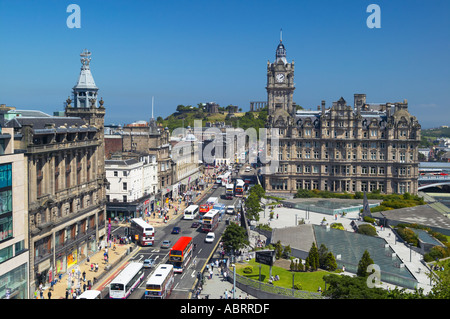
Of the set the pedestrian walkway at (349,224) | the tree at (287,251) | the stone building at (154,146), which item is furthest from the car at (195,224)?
the tree at (287,251)

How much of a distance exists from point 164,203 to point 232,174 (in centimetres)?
5012

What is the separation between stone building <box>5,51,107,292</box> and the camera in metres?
A: 50.2

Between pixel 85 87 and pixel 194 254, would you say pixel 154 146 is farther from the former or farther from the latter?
pixel 194 254

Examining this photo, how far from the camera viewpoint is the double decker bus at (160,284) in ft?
147

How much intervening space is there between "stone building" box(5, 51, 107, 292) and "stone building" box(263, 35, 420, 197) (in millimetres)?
53519

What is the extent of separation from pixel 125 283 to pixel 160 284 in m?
3.65

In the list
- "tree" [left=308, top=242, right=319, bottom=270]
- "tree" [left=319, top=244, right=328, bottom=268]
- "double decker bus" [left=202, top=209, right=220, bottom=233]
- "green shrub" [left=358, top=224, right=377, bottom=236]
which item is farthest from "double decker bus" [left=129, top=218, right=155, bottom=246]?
"green shrub" [left=358, top=224, right=377, bottom=236]

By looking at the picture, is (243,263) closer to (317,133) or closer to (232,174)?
(317,133)

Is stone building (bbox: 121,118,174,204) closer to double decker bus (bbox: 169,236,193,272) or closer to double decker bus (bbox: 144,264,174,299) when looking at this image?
double decker bus (bbox: 169,236,193,272)

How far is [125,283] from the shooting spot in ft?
151

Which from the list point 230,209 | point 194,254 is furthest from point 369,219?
point 194,254

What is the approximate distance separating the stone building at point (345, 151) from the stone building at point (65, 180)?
2107 inches

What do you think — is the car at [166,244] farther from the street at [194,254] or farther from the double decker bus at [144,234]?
the double decker bus at [144,234]

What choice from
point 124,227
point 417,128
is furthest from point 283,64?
point 124,227
